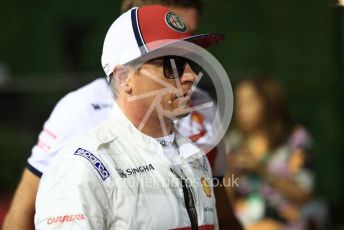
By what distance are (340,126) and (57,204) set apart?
555cm

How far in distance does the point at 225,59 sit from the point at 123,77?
5.54 meters

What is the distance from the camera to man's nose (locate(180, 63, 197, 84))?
2.85m

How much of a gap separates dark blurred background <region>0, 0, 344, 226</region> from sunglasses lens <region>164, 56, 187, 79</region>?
428cm

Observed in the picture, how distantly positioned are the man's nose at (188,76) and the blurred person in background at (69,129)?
730mm

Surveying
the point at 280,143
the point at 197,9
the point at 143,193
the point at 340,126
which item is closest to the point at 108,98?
the point at 197,9

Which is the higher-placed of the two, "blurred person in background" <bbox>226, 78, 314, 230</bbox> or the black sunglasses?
the black sunglasses

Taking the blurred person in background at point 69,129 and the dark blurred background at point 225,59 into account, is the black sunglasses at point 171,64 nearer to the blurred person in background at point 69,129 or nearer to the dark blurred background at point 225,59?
the blurred person in background at point 69,129

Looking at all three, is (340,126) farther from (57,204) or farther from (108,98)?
(57,204)

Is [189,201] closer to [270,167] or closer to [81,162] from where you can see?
[81,162]

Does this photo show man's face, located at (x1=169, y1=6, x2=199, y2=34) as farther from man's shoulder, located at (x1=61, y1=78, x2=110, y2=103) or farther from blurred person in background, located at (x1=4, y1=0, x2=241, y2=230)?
man's shoulder, located at (x1=61, y1=78, x2=110, y2=103)

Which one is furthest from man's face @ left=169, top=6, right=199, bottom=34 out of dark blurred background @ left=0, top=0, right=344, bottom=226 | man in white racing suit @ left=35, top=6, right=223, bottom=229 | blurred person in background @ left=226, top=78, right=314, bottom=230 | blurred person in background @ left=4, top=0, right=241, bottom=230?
dark blurred background @ left=0, top=0, right=344, bottom=226

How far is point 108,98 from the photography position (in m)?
3.64

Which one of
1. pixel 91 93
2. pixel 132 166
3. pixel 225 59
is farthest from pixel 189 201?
pixel 225 59

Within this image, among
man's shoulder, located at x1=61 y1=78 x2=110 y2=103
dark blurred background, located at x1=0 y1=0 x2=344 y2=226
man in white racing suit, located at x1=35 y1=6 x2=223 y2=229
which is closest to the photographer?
man in white racing suit, located at x1=35 y1=6 x2=223 y2=229
